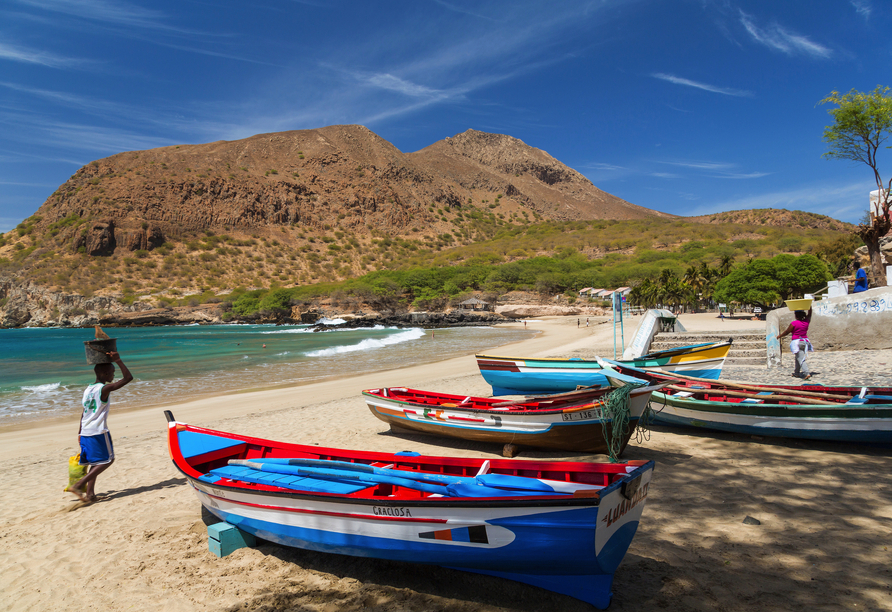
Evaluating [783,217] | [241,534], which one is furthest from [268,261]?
[783,217]

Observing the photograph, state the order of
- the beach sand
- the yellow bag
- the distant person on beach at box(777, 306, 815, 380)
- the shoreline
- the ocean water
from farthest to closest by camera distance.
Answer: the ocean water
the distant person on beach at box(777, 306, 815, 380)
the shoreline
the yellow bag
the beach sand

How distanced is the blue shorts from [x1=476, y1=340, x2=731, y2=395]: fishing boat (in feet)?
25.3

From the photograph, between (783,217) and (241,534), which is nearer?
(241,534)

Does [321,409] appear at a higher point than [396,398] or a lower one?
lower

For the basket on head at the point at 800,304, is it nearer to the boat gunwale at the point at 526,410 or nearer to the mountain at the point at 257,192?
the boat gunwale at the point at 526,410

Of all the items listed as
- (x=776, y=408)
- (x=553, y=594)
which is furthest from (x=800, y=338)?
(x=553, y=594)

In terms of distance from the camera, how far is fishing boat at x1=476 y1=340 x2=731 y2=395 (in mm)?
10344

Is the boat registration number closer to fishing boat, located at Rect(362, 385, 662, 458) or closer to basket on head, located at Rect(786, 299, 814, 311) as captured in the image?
fishing boat, located at Rect(362, 385, 662, 458)

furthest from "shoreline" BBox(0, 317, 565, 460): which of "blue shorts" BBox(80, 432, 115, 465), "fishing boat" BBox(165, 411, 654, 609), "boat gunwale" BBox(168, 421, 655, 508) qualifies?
"boat gunwale" BBox(168, 421, 655, 508)

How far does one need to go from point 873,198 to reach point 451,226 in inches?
5171

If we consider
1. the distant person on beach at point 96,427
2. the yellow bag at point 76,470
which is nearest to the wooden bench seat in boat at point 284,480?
the distant person on beach at point 96,427

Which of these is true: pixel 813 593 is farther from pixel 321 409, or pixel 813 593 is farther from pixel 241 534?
pixel 321 409

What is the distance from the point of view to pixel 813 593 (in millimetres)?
3320

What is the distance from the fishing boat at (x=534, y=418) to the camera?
20.2 feet
